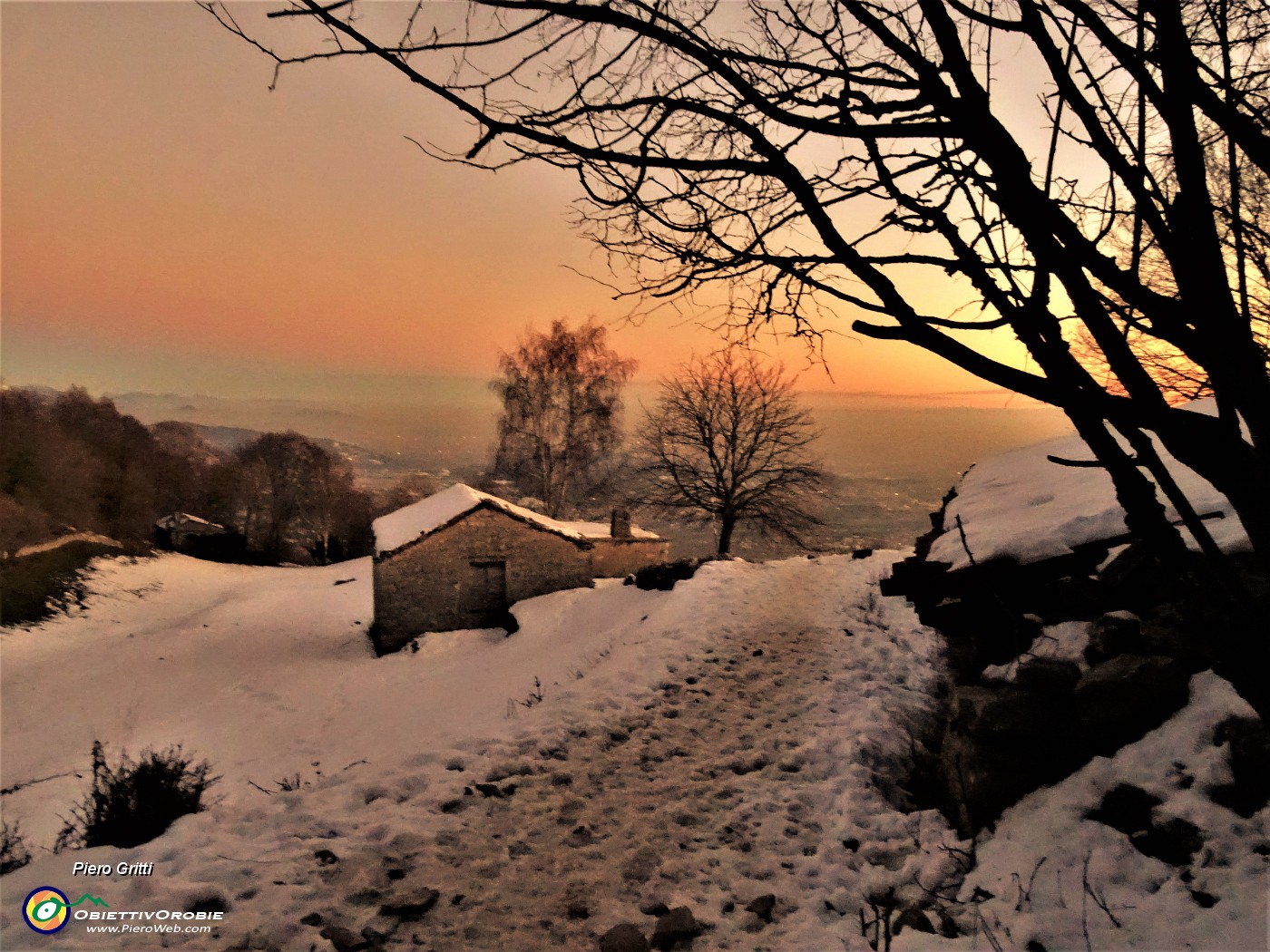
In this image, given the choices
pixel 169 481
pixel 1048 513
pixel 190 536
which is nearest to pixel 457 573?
pixel 1048 513

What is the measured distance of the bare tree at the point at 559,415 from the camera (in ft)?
76.4

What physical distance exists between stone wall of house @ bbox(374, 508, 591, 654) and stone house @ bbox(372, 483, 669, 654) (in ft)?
0.08

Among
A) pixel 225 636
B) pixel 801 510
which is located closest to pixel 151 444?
pixel 225 636

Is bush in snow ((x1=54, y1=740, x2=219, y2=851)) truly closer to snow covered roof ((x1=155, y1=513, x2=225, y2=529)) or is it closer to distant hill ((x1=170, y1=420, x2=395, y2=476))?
snow covered roof ((x1=155, y1=513, x2=225, y2=529))

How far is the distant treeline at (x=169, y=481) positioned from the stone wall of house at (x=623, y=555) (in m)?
21.6

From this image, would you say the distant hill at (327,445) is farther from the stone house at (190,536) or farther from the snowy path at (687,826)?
the snowy path at (687,826)

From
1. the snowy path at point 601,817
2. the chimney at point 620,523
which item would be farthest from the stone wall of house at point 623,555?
the snowy path at point 601,817

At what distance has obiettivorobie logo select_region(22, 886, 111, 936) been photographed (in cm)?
308

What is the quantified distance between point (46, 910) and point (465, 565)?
12.7m

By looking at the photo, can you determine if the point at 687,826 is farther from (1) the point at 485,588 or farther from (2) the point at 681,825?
(1) the point at 485,588

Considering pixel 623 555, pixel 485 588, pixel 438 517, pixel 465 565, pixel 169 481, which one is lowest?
pixel 485 588

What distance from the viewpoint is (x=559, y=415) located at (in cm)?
2348

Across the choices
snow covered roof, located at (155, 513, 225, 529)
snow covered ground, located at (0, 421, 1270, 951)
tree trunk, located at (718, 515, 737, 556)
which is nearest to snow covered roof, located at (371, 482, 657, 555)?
snow covered ground, located at (0, 421, 1270, 951)

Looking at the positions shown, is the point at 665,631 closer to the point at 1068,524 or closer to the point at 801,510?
the point at 1068,524
